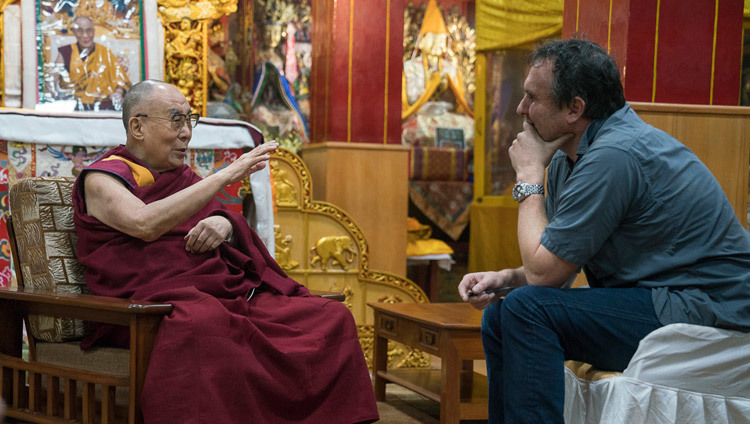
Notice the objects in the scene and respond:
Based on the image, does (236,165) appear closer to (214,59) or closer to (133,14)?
(133,14)

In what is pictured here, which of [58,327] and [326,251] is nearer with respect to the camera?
[58,327]

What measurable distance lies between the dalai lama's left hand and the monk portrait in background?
212cm

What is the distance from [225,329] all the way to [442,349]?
119cm

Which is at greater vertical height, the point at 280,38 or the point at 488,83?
the point at 280,38

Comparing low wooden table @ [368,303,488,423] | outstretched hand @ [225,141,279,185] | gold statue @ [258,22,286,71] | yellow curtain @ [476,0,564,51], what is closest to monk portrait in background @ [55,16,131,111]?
low wooden table @ [368,303,488,423]

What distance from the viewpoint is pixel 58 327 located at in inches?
104

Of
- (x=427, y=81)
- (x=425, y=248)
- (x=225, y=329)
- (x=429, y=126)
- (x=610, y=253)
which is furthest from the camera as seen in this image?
(x=427, y=81)

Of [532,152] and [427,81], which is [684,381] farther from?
[427,81]

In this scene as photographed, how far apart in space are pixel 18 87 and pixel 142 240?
2328 millimetres

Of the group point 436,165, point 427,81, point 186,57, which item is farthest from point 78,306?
point 427,81

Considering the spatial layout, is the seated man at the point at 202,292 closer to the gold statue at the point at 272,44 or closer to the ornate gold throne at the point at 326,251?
the ornate gold throne at the point at 326,251

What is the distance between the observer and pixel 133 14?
470 cm

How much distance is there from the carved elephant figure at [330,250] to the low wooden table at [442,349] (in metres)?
1.03

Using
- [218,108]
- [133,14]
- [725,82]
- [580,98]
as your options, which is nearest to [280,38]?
[218,108]
